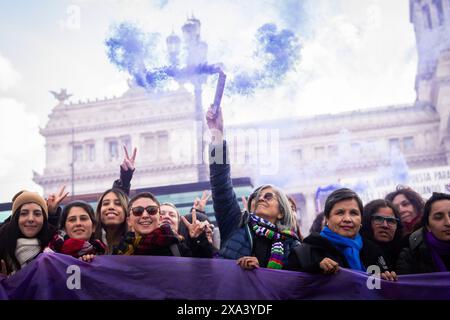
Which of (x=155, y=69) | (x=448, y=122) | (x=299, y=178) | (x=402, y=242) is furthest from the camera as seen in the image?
(x=299, y=178)

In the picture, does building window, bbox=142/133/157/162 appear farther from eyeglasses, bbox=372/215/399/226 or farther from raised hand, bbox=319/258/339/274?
raised hand, bbox=319/258/339/274

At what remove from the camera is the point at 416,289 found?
3533 mm

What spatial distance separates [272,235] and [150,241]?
899mm

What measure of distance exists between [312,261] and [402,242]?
3.62 ft

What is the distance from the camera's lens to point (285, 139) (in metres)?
46.6

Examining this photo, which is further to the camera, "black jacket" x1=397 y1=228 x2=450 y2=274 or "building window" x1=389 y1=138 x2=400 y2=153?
"building window" x1=389 y1=138 x2=400 y2=153

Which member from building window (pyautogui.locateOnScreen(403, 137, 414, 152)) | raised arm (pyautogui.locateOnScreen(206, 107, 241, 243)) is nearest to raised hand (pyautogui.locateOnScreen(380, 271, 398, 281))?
raised arm (pyautogui.locateOnScreen(206, 107, 241, 243))

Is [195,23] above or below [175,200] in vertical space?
above

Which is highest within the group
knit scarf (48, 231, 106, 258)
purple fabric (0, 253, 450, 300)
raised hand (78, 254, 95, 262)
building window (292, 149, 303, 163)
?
building window (292, 149, 303, 163)

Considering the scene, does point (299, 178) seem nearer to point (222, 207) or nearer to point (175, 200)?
point (175, 200)

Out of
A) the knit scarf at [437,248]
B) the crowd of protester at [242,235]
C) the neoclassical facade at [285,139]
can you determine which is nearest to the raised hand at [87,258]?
the crowd of protester at [242,235]

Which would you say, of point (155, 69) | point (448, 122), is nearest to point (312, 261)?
point (155, 69)

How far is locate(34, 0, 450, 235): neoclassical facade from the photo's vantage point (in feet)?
135

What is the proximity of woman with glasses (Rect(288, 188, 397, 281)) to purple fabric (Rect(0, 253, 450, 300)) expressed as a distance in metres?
0.08
